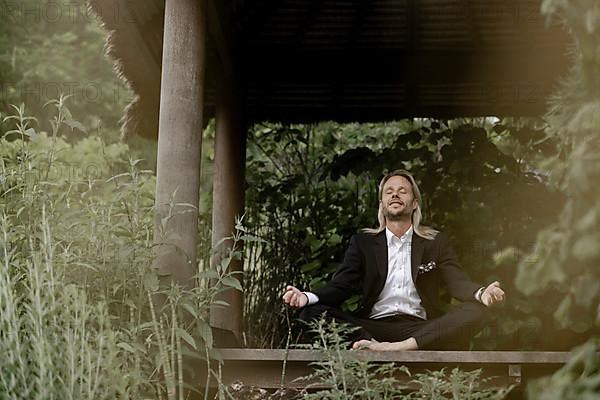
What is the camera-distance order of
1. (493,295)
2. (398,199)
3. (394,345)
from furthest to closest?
1. (398,199)
2. (394,345)
3. (493,295)

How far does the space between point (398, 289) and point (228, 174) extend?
253 cm

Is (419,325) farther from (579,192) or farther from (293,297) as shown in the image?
(579,192)

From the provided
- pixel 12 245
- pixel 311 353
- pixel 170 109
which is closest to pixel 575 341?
pixel 311 353

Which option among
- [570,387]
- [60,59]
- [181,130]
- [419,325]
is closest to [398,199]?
[419,325]

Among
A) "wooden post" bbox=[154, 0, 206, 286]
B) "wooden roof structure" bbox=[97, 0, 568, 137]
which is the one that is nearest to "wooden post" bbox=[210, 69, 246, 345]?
"wooden roof structure" bbox=[97, 0, 568, 137]

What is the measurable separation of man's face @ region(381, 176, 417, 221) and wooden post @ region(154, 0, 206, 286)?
45.1 inches

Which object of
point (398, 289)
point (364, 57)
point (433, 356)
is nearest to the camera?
point (433, 356)

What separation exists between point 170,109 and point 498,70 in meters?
3.70

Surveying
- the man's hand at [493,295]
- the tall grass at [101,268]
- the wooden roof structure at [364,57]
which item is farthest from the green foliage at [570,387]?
the wooden roof structure at [364,57]

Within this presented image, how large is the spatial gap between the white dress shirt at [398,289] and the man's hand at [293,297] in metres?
0.66

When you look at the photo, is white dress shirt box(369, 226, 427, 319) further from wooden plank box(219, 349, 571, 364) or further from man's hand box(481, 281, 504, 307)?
wooden plank box(219, 349, 571, 364)

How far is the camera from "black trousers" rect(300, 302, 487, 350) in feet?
16.9

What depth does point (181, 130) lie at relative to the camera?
4.87m

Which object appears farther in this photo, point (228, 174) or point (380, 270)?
point (228, 174)
